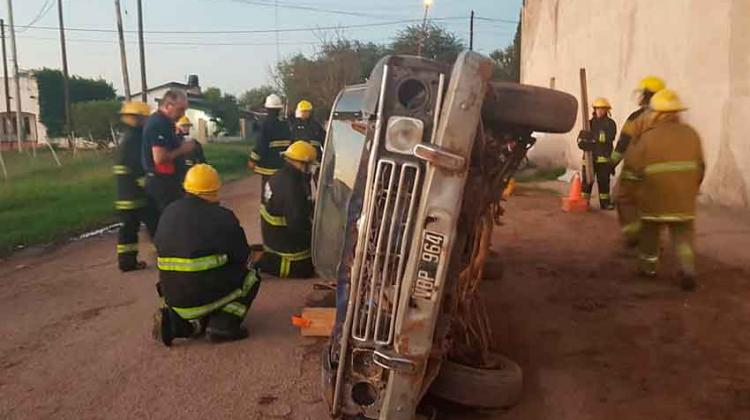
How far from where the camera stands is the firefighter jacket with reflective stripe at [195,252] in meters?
4.76

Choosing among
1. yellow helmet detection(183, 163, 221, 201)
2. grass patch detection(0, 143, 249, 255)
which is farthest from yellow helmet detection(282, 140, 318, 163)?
grass patch detection(0, 143, 249, 255)

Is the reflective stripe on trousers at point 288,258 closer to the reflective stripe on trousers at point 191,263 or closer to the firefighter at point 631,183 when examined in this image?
Result: the reflective stripe on trousers at point 191,263

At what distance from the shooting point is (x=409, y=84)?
9.75ft

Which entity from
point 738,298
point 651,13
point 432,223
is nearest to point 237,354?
point 432,223

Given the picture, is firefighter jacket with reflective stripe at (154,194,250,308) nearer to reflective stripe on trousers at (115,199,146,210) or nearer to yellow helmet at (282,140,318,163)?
yellow helmet at (282,140,318,163)

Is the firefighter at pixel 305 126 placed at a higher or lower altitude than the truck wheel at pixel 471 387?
higher

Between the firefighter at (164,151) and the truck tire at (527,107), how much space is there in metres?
4.43

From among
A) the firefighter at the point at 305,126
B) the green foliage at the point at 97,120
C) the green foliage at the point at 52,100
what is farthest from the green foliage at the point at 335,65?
the firefighter at the point at 305,126

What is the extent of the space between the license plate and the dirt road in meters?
1.05

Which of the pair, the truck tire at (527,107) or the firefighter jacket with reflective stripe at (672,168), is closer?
the truck tire at (527,107)

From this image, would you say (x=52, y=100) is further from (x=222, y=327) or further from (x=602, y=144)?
(x=222, y=327)

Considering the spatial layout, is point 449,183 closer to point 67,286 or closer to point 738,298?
point 738,298

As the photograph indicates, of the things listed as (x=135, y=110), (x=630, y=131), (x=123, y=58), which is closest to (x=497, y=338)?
(x=630, y=131)

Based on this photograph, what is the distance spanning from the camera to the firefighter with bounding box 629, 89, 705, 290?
19.0 ft
